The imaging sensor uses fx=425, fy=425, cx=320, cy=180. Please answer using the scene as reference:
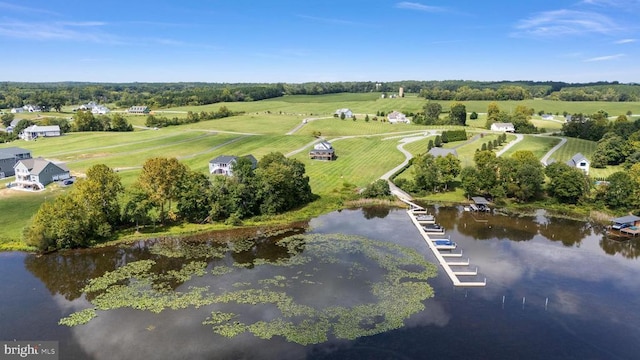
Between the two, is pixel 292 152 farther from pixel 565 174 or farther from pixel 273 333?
pixel 273 333

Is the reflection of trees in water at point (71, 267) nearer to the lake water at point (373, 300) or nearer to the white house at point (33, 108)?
the lake water at point (373, 300)

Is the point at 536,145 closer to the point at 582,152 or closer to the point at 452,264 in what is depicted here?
the point at 582,152

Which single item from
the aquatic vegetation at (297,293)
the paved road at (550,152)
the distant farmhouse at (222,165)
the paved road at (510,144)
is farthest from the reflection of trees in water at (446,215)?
the paved road at (510,144)

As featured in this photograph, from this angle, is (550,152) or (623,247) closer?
(623,247)

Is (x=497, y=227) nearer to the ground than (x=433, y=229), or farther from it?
nearer to the ground

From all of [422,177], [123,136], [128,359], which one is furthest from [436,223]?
[123,136]

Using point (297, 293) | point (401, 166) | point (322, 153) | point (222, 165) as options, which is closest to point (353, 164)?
point (322, 153)
